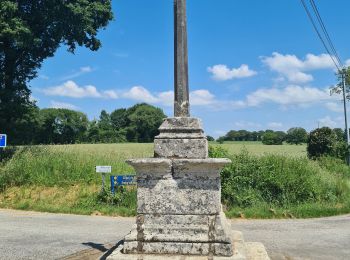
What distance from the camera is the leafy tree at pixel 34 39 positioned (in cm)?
2183

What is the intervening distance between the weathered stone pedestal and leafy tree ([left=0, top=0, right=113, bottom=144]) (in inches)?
663

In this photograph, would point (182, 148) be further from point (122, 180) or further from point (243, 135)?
point (243, 135)

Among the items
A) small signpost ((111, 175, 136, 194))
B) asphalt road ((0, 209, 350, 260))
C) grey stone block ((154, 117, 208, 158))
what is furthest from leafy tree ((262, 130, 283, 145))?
grey stone block ((154, 117, 208, 158))

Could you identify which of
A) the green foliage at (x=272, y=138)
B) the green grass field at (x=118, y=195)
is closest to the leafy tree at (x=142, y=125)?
the green foliage at (x=272, y=138)

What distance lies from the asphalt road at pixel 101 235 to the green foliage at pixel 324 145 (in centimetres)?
1531

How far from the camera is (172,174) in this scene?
222 inches

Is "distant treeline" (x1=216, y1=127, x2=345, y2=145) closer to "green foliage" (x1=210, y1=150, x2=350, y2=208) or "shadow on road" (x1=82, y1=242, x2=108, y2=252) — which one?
"green foliage" (x1=210, y1=150, x2=350, y2=208)

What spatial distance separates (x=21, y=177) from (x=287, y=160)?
9.79 meters

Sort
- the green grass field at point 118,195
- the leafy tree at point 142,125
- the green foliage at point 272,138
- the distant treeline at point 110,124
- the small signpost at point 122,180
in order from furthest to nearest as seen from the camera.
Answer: the leafy tree at point 142,125 → the distant treeline at point 110,124 → the green foliage at point 272,138 → the small signpost at point 122,180 → the green grass field at point 118,195

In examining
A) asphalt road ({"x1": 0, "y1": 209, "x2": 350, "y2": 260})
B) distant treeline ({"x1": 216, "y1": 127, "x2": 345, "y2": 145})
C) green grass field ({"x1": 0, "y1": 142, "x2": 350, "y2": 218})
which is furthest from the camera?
distant treeline ({"x1": 216, "y1": 127, "x2": 345, "y2": 145})

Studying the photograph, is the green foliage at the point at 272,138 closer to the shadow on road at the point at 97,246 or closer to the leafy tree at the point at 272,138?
the leafy tree at the point at 272,138

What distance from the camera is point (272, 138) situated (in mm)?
69500

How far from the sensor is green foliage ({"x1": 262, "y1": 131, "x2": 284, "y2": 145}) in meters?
67.9

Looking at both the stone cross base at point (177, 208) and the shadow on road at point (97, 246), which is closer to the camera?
the stone cross base at point (177, 208)
